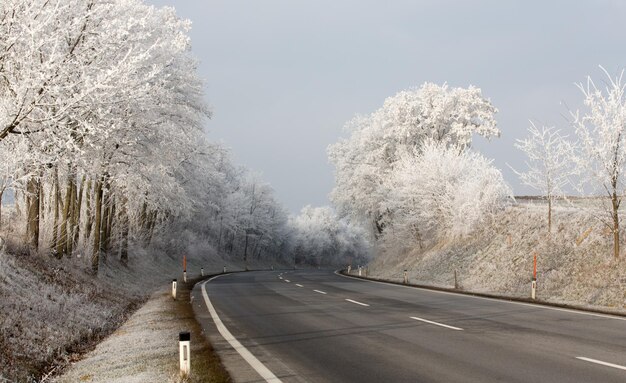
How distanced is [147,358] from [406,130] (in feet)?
132

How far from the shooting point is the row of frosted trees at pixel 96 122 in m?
9.70

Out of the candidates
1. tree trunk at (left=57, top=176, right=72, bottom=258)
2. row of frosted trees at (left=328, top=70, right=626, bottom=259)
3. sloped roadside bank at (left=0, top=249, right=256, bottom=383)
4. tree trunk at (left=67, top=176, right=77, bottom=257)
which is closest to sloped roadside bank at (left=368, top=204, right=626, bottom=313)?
row of frosted trees at (left=328, top=70, right=626, bottom=259)

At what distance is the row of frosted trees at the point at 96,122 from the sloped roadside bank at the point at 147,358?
364 cm

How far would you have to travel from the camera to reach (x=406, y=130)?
47062 millimetres

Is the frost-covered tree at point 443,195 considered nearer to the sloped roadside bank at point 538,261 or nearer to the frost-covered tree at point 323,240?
the sloped roadside bank at point 538,261

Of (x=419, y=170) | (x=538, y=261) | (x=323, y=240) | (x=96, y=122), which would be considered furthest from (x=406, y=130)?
(x=323, y=240)

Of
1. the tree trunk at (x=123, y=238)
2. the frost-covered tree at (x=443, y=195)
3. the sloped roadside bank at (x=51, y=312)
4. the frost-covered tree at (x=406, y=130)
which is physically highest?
the frost-covered tree at (x=406, y=130)

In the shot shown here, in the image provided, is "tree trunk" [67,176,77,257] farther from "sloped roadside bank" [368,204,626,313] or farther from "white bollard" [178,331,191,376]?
"sloped roadside bank" [368,204,626,313]

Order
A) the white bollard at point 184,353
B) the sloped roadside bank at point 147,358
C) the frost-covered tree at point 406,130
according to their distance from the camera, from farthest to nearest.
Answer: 1. the frost-covered tree at point 406,130
2. the sloped roadside bank at point 147,358
3. the white bollard at point 184,353

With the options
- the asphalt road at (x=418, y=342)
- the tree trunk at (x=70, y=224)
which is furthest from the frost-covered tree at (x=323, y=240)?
the asphalt road at (x=418, y=342)

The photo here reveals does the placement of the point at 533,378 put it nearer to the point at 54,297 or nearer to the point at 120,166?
the point at 54,297

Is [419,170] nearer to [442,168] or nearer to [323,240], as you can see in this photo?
[442,168]

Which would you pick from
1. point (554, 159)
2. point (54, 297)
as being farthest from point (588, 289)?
point (54, 297)

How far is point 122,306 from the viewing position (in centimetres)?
1903
